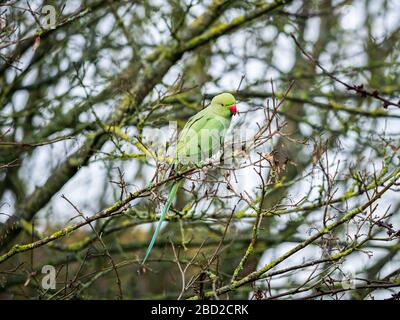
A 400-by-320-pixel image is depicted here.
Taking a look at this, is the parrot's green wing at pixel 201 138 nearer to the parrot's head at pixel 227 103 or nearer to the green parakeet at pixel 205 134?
the green parakeet at pixel 205 134

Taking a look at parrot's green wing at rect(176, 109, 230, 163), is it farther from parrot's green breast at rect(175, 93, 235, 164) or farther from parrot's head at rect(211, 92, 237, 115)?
parrot's head at rect(211, 92, 237, 115)

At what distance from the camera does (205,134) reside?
16.7 feet

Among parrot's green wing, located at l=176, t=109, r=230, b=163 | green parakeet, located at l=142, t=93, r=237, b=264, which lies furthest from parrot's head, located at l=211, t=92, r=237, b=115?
parrot's green wing, located at l=176, t=109, r=230, b=163

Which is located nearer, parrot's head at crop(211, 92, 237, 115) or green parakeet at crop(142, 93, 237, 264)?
green parakeet at crop(142, 93, 237, 264)

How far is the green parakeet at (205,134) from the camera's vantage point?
15.8ft

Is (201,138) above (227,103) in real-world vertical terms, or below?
below

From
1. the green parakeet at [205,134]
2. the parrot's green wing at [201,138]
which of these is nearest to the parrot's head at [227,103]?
the green parakeet at [205,134]

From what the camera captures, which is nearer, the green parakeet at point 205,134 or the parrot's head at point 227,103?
the green parakeet at point 205,134

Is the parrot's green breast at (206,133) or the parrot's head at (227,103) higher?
the parrot's head at (227,103)

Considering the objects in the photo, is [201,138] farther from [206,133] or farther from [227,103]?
[227,103]

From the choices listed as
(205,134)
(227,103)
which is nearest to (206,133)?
(205,134)

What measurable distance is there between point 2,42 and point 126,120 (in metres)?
2.33

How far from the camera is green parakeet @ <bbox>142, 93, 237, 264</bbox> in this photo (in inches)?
189
